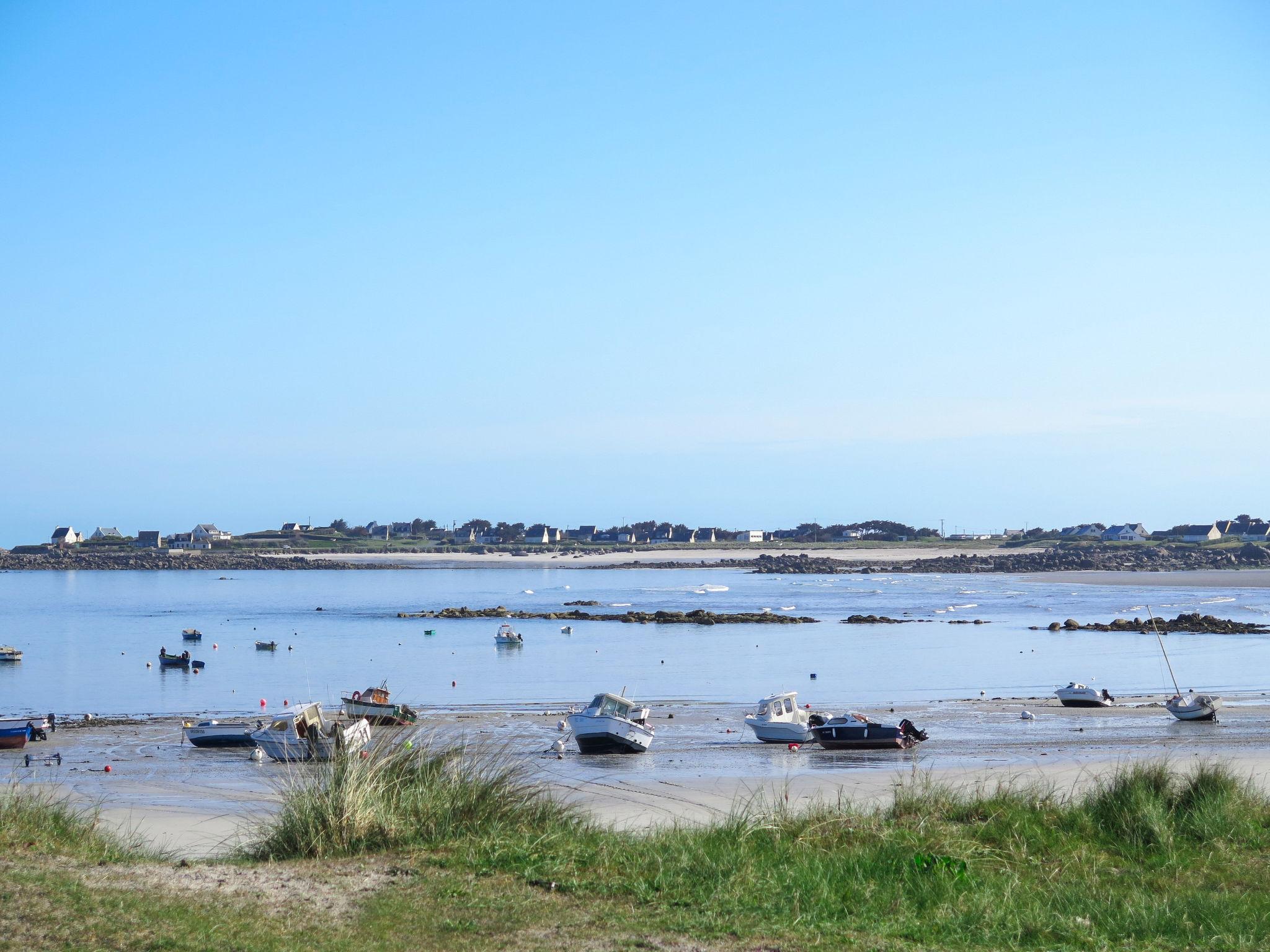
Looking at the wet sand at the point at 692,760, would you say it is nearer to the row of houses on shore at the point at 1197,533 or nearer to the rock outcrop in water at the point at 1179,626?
the rock outcrop in water at the point at 1179,626

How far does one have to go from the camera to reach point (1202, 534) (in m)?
176

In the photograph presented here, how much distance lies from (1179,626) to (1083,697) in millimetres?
31634

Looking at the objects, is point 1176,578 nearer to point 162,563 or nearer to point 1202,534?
point 1202,534

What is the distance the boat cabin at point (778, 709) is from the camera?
101ft

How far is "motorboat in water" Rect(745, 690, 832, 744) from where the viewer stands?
3008 centimetres

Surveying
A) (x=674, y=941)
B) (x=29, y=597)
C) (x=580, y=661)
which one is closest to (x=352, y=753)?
(x=674, y=941)

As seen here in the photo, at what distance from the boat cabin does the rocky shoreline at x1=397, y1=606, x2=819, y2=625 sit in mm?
40536

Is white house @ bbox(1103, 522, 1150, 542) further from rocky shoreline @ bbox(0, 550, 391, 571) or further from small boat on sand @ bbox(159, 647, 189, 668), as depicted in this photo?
small boat on sand @ bbox(159, 647, 189, 668)

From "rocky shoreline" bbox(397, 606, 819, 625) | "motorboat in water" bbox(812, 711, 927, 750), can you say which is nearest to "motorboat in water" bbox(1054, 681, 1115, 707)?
"motorboat in water" bbox(812, 711, 927, 750)

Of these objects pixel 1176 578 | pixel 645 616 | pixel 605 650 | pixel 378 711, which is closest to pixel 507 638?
pixel 605 650

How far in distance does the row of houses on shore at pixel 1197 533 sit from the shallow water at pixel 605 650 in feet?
270

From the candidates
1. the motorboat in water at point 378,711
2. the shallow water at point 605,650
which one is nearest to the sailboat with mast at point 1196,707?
the shallow water at point 605,650

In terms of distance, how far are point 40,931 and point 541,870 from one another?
3.82 metres

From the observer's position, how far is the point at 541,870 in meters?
9.72
